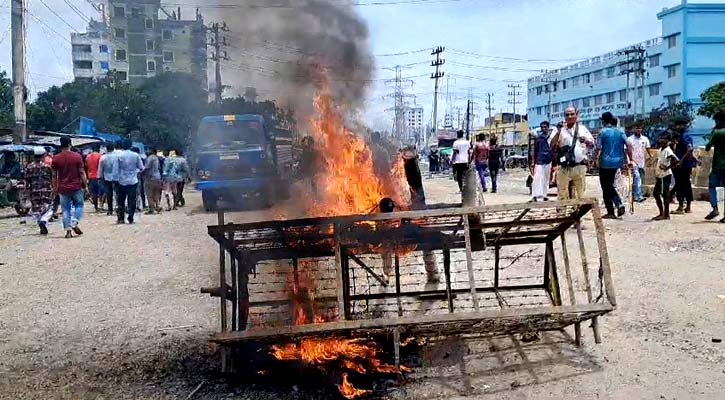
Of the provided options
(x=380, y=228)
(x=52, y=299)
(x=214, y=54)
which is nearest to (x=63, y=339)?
(x=52, y=299)

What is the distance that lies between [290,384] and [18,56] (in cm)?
1704

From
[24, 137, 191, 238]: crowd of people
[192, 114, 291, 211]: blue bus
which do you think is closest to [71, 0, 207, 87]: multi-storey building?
[24, 137, 191, 238]: crowd of people

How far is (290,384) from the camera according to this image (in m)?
4.67

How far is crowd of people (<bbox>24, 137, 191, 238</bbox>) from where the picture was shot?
40.7 feet

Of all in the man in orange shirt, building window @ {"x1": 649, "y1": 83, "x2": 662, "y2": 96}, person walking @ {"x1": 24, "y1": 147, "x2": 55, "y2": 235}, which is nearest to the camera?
person walking @ {"x1": 24, "y1": 147, "x2": 55, "y2": 235}

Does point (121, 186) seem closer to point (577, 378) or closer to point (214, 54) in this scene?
point (214, 54)

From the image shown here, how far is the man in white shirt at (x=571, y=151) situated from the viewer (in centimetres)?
974

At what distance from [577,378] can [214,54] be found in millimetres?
5673

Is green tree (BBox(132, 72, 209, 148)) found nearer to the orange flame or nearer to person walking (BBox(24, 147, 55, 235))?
person walking (BBox(24, 147, 55, 235))

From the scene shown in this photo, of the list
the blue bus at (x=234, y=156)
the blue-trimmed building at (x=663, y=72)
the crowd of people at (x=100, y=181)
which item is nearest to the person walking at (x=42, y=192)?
the crowd of people at (x=100, y=181)

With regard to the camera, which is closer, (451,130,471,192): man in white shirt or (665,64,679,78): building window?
(451,130,471,192): man in white shirt

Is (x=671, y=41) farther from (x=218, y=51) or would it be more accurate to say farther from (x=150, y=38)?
(x=150, y=38)

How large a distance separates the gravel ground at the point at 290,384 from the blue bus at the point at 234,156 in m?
7.25

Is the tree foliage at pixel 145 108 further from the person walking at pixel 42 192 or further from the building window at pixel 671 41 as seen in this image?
the building window at pixel 671 41
